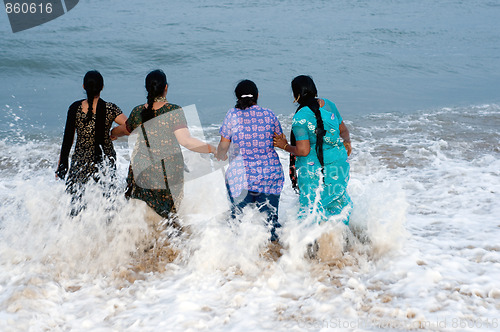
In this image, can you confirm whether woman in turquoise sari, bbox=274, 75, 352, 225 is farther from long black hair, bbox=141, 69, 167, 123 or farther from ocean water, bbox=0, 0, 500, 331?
long black hair, bbox=141, 69, 167, 123

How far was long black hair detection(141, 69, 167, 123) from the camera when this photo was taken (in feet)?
12.1

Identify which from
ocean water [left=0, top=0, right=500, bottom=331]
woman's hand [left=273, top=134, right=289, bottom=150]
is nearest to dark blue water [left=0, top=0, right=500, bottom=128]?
ocean water [left=0, top=0, right=500, bottom=331]

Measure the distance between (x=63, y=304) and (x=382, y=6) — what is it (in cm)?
2860

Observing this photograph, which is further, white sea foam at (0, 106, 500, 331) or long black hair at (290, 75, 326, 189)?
long black hair at (290, 75, 326, 189)

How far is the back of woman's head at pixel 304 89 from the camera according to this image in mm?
3686

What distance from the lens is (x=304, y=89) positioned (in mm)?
3691

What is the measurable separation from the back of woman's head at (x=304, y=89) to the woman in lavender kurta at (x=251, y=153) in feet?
0.90

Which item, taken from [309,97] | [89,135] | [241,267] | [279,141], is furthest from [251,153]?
[89,135]

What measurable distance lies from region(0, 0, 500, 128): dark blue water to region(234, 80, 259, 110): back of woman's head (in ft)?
→ 22.5

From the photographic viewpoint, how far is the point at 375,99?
1245 centimetres

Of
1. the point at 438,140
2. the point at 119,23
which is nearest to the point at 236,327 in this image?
the point at 438,140

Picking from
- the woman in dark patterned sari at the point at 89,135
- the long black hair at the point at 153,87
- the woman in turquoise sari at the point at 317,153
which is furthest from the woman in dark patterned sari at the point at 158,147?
the woman in turquoise sari at the point at 317,153

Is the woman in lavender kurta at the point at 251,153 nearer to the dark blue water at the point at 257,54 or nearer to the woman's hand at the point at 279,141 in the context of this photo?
the woman's hand at the point at 279,141

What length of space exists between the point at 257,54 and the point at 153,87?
1464 centimetres
